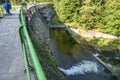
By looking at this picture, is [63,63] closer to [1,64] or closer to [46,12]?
[1,64]

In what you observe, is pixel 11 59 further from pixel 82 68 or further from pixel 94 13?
pixel 94 13

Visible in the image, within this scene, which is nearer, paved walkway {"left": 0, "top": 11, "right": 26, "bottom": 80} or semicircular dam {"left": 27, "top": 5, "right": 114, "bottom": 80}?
paved walkway {"left": 0, "top": 11, "right": 26, "bottom": 80}

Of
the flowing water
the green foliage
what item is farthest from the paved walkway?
the green foliage

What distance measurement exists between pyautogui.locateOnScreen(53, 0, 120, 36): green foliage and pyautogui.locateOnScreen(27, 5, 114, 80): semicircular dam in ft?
8.28

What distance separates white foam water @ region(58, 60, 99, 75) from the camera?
1549 cm

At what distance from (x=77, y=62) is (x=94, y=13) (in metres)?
11.5

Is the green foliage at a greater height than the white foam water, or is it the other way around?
the green foliage

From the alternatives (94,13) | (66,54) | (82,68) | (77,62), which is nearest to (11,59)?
(82,68)

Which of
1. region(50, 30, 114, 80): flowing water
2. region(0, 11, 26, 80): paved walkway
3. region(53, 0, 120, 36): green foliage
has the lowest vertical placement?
region(50, 30, 114, 80): flowing water

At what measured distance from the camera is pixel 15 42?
9.27m

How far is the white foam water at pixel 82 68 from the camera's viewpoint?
50.8ft

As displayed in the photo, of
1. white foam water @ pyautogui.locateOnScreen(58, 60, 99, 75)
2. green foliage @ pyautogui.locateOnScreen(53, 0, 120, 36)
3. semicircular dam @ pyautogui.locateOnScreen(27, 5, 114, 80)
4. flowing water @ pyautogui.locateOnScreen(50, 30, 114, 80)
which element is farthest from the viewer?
green foliage @ pyautogui.locateOnScreen(53, 0, 120, 36)

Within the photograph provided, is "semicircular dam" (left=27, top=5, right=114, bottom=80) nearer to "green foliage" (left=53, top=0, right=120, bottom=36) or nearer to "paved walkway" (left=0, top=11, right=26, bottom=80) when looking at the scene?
"paved walkway" (left=0, top=11, right=26, bottom=80)

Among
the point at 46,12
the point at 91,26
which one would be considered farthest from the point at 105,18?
the point at 46,12
